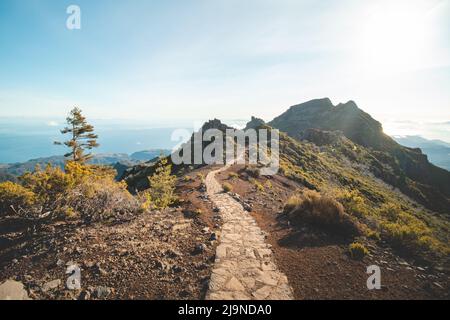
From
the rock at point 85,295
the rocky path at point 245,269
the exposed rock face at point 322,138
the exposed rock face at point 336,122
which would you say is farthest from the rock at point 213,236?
the exposed rock face at point 336,122

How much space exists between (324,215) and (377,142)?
101964 mm

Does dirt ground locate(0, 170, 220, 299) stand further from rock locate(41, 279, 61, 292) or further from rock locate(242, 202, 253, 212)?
rock locate(242, 202, 253, 212)

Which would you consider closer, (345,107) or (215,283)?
(215,283)

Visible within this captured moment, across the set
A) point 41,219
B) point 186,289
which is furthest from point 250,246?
point 41,219

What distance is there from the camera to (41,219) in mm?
8188

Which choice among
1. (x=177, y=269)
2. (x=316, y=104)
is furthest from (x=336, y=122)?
(x=177, y=269)

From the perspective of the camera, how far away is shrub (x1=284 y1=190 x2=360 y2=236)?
30.2 ft

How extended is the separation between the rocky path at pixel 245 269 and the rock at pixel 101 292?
2.17 m

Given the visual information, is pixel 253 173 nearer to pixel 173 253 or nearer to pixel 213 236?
pixel 213 236

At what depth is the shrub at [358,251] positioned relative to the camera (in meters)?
7.44

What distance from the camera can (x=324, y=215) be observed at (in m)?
9.71

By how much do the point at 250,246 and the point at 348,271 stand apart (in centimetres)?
295

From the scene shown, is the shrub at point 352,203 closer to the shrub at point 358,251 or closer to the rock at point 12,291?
the shrub at point 358,251
